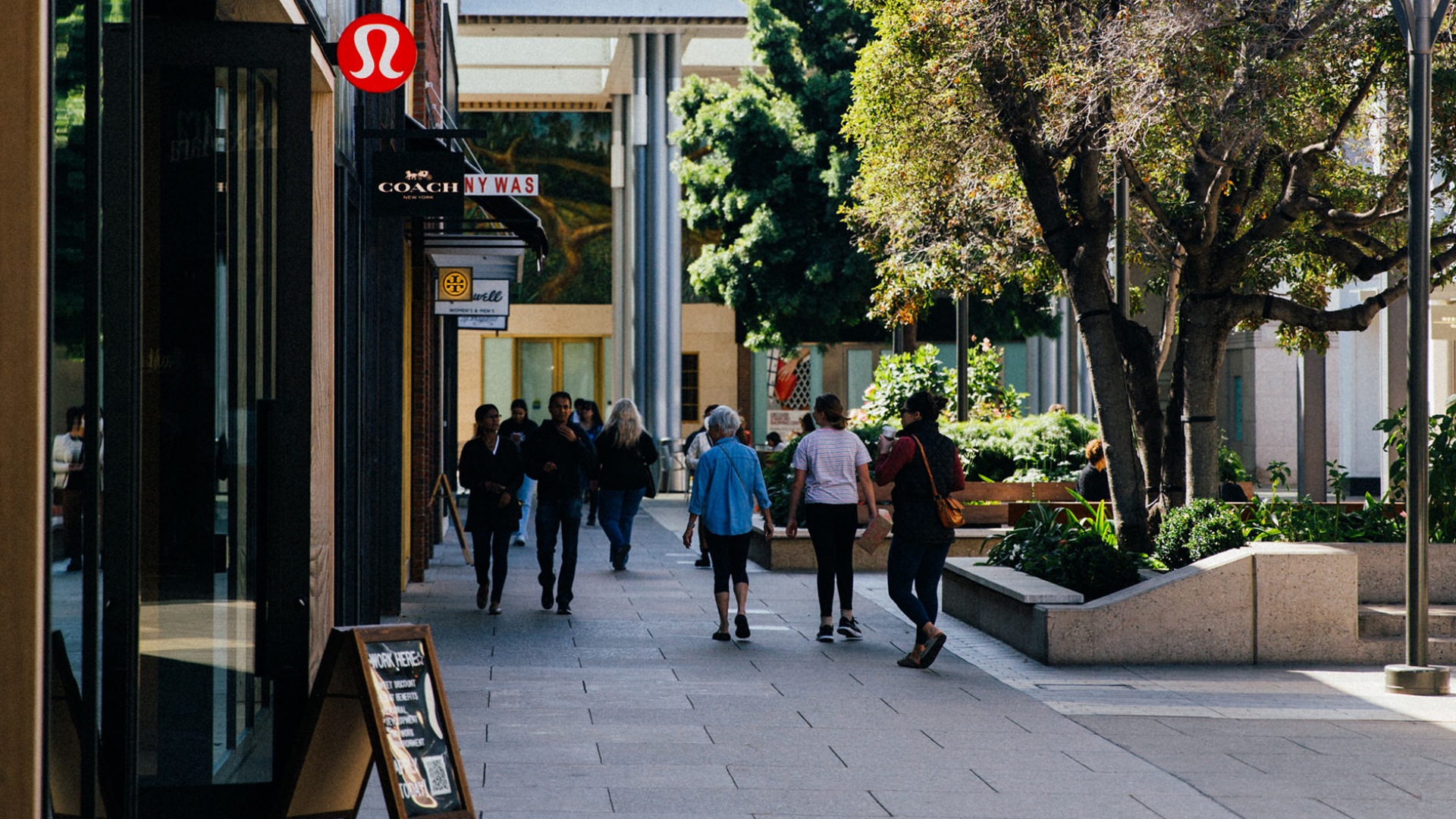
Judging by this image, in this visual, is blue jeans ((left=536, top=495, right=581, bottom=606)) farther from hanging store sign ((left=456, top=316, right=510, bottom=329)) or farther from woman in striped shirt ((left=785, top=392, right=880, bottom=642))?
hanging store sign ((left=456, top=316, right=510, bottom=329))

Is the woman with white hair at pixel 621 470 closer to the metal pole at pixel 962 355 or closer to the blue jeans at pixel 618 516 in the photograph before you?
the blue jeans at pixel 618 516

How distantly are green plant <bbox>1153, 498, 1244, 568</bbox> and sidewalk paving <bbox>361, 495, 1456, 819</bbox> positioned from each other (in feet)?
3.75

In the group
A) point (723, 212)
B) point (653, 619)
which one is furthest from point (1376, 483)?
point (653, 619)

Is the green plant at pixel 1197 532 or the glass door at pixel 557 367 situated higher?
the glass door at pixel 557 367

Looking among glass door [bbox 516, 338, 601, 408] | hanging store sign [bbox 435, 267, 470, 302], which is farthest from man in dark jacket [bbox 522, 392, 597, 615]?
glass door [bbox 516, 338, 601, 408]

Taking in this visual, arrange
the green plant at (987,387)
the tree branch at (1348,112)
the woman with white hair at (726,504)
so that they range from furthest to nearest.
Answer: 1. the green plant at (987,387)
2. the tree branch at (1348,112)
3. the woman with white hair at (726,504)

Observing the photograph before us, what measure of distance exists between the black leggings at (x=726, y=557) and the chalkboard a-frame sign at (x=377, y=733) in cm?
637

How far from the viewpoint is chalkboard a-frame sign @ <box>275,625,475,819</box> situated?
17.2 ft

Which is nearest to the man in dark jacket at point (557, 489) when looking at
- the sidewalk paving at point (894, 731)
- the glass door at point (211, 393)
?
the sidewalk paving at point (894, 731)

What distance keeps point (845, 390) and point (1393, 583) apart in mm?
29449

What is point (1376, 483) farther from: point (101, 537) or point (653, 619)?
point (101, 537)

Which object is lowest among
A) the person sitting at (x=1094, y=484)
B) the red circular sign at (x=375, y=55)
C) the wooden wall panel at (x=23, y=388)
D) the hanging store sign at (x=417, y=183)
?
the person sitting at (x=1094, y=484)

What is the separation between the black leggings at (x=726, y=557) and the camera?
11914 millimetres

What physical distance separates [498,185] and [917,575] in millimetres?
5329
